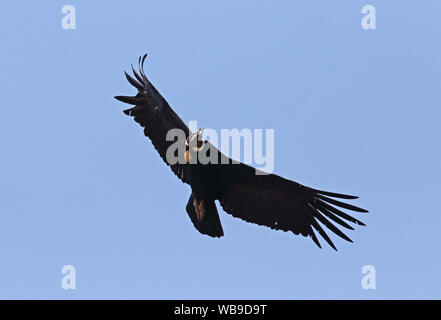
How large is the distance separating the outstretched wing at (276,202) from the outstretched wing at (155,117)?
0.97 meters

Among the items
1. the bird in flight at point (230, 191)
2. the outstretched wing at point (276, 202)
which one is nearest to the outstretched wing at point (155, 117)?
the bird in flight at point (230, 191)

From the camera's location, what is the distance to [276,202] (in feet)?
54.9

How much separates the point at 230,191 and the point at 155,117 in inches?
79.7

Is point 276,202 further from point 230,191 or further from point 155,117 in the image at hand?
point 155,117

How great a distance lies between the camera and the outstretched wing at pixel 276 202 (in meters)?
16.4

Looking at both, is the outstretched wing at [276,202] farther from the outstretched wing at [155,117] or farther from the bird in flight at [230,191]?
the outstretched wing at [155,117]

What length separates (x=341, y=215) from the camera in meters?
16.2

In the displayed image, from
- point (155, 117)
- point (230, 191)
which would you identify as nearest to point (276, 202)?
point (230, 191)

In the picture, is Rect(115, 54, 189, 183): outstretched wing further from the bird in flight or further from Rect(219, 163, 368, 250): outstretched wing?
Rect(219, 163, 368, 250): outstretched wing

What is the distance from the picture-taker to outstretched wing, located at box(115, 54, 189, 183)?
52.0 feet
